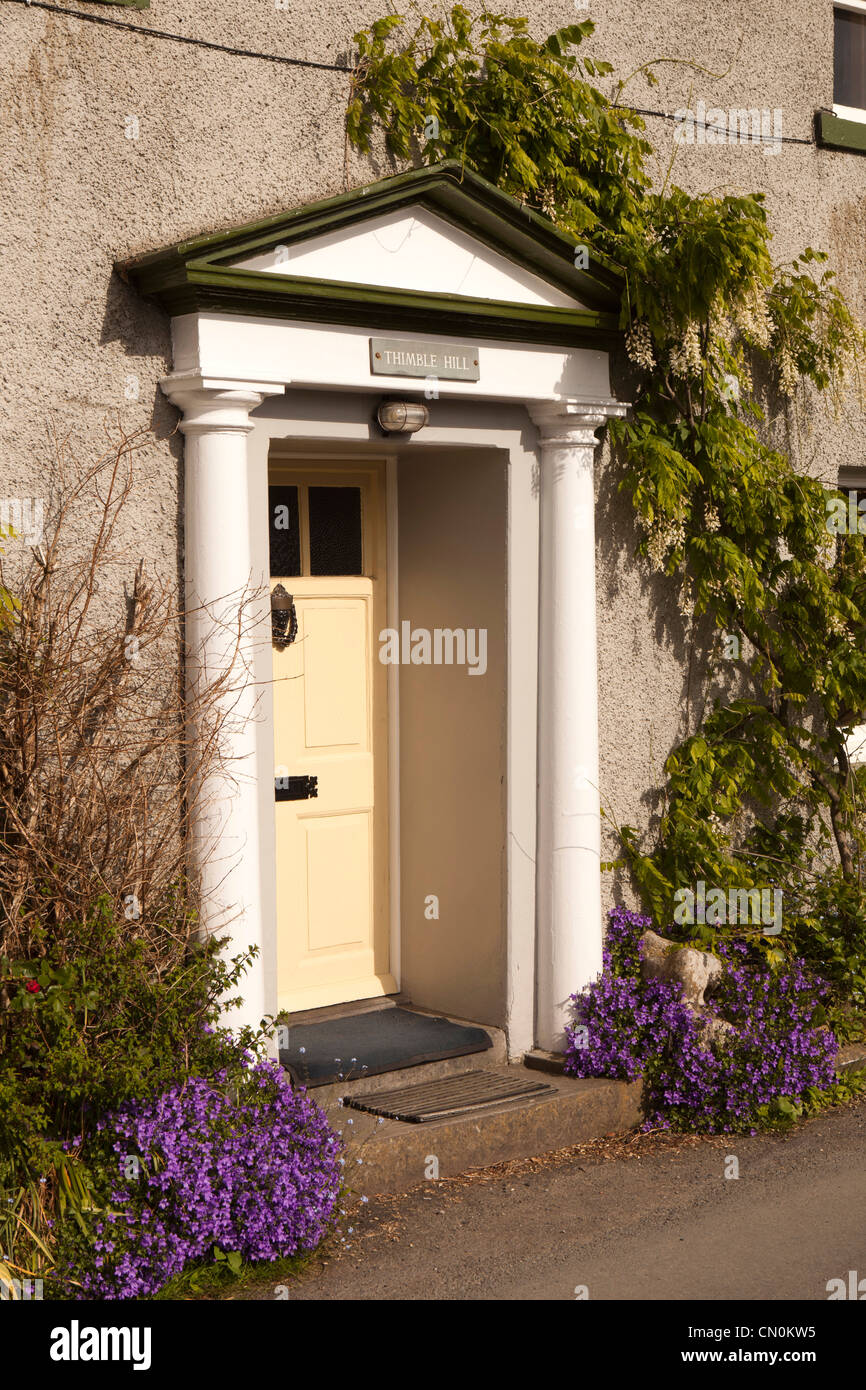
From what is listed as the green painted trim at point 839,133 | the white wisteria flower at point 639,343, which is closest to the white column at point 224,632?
the white wisteria flower at point 639,343

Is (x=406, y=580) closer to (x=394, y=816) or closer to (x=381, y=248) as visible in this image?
(x=394, y=816)

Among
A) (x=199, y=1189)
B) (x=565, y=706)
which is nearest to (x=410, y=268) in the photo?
(x=565, y=706)

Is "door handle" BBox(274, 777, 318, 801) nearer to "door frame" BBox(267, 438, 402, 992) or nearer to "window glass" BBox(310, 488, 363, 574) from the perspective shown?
"door frame" BBox(267, 438, 402, 992)

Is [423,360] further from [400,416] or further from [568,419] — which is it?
[568,419]

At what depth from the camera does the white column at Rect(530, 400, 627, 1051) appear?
21.2ft

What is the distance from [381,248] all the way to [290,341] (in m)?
0.62

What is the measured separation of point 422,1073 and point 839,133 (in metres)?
5.47

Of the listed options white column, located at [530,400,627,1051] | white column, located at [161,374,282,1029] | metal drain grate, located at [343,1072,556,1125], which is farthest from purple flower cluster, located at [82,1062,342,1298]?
white column, located at [530,400,627,1051]

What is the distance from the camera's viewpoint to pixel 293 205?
5.84 metres

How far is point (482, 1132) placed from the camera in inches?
224

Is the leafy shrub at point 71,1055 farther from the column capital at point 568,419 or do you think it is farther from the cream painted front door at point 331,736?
the column capital at point 568,419

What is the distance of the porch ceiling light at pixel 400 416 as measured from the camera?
19.5 ft
